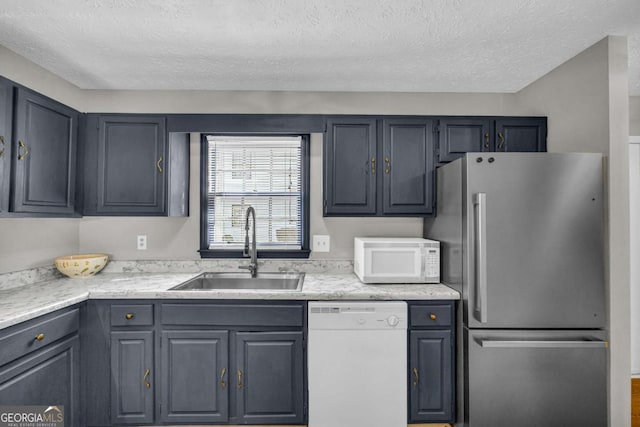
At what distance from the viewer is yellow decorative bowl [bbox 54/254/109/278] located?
7.96ft

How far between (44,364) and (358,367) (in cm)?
169

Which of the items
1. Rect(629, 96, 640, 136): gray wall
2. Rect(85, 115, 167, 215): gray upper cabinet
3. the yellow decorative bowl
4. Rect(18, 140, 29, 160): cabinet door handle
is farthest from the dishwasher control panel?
Rect(629, 96, 640, 136): gray wall

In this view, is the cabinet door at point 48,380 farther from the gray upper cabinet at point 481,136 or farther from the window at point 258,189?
the gray upper cabinet at point 481,136

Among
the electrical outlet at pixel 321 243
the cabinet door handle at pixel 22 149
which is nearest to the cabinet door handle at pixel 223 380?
the electrical outlet at pixel 321 243

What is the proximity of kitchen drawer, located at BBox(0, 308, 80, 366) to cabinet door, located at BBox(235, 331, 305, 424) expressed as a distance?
951 mm

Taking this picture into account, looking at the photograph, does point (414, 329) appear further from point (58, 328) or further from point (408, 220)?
point (58, 328)

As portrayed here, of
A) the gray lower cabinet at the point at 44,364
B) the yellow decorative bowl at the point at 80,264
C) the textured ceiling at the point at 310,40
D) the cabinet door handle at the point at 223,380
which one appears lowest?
the cabinet door handle at the point at 223,380

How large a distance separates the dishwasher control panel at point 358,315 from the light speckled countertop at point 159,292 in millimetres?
44

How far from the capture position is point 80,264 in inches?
97.0

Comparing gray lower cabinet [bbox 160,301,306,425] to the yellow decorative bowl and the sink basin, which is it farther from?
the yellow decorative bowl

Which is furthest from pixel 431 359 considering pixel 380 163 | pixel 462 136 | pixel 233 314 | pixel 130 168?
pixel 130 168

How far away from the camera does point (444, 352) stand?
6.91 ft

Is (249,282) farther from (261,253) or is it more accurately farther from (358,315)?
(358,315)

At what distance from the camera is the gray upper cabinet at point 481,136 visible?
98.7 inches
